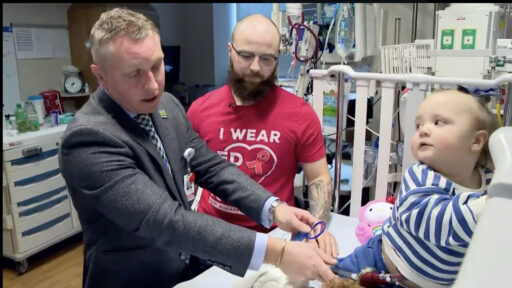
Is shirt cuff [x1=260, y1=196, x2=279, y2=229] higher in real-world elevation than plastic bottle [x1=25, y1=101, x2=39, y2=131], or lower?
lower

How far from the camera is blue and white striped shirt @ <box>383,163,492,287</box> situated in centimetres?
96

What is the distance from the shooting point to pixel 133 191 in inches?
39.2

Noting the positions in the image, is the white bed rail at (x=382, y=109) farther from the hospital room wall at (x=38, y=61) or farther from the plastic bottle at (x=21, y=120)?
the hospital room wall at (x=38, y=61)

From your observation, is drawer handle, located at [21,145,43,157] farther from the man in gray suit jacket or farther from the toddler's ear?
the toddler's ear

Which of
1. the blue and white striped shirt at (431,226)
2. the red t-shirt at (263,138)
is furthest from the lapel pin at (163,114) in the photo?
the blue and white striped shirt at (431,226)

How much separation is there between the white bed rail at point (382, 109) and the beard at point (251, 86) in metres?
0.29

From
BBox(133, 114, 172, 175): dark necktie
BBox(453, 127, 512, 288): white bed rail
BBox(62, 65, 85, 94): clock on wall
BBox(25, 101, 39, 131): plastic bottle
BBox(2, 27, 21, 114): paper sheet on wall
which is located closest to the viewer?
BBox(453, 127, 512, 288): white bed rail

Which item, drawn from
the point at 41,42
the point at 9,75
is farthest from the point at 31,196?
the point at 41,42

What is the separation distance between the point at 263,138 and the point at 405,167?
606 mm

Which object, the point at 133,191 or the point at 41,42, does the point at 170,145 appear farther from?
the point at 41,42

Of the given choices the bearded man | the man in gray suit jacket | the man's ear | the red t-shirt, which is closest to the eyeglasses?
the bearded man

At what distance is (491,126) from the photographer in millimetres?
1183

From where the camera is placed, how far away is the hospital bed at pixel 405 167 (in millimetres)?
349

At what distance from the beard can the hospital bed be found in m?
0.29
